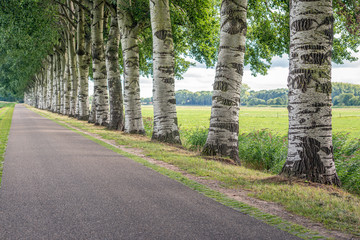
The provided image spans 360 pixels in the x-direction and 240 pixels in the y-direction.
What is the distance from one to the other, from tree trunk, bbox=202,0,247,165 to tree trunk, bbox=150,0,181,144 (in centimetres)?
358

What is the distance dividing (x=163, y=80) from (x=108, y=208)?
8.90 metres

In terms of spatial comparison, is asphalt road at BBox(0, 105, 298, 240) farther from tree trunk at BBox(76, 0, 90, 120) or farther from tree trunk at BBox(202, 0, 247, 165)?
tree trunk at BBox(76, 0, 90, 120)

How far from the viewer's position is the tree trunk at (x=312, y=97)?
21.8ft

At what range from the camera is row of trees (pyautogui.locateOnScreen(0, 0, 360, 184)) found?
677 centimetres

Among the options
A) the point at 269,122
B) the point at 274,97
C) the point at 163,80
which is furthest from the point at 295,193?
the point at 274,97

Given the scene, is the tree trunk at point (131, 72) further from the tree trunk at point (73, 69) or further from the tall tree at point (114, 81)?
the tree trunk at point (73, 69)

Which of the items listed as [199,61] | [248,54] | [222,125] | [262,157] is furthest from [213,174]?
[199,61]

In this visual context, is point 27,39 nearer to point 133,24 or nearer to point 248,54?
point 133,24

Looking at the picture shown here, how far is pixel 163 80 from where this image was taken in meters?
13.3

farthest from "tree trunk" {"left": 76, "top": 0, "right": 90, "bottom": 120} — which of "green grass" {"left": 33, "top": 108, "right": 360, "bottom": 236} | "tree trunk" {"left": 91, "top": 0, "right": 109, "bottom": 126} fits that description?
"green grass" {"left": 33, "top": 108, "right": 360, "bottom": 236}

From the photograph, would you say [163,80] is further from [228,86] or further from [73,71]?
[73,71]

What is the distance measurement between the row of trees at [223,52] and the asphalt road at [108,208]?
2.86 meters

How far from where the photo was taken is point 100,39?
21953 millimetres

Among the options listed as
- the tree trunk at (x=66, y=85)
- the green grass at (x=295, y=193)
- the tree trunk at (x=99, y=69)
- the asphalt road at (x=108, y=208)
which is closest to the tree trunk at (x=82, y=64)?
the tree trunk at (x=99, y=69)
